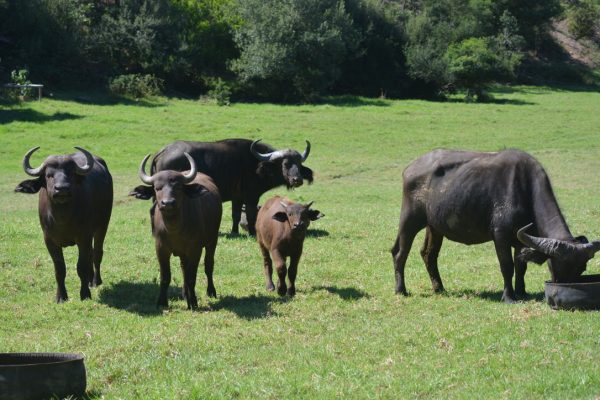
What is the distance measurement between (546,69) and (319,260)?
231 ft

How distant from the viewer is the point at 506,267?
42.7 feet

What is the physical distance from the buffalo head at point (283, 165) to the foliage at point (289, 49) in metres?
35.0

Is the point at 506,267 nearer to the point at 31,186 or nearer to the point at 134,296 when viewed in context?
the point at 134,296

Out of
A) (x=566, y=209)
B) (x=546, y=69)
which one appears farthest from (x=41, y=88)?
(x=546, y=69)

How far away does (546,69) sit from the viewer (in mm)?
82500

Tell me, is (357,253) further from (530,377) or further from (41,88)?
(41,88)

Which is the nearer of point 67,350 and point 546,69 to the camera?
point 67,350

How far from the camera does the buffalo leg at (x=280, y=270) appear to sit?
13625mm

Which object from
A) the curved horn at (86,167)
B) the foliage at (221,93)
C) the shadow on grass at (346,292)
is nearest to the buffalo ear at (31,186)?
the curved horn at (86,167)

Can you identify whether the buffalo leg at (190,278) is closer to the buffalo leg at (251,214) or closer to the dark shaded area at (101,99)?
the buffalo leg at (251,214)

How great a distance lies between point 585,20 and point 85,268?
94855mm

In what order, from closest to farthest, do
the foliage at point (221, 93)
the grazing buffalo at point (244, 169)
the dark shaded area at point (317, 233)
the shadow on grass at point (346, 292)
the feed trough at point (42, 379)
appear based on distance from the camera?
the feed trough at point (42, 379)
the shadow on grass at point (346, 292)
the dark shaded area at point (317, 233)
the grazing buffalo at point (244, 169)
the foliage at point (221, 93)

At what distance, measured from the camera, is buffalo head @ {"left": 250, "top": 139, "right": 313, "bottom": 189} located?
A: 20828 mm

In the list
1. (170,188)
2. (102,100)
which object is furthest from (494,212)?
(102,100)
